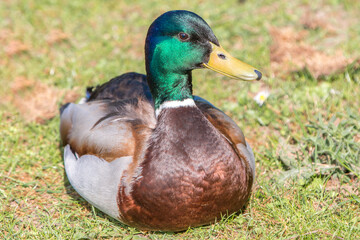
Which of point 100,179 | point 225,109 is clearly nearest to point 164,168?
point 100,179

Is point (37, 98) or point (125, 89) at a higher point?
point (125, 89)

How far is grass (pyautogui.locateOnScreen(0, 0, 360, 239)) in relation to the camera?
10.5 ft

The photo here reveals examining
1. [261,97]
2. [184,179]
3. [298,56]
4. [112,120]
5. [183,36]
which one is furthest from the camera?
[298,56]

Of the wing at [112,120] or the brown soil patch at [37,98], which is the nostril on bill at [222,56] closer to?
the wing at [112,120]

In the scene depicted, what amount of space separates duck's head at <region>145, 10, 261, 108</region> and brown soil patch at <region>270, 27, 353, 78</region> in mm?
2020

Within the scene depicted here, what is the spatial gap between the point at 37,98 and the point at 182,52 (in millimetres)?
2375

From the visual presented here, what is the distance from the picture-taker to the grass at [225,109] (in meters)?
3.20

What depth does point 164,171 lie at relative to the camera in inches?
112

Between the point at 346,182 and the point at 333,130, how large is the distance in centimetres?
41

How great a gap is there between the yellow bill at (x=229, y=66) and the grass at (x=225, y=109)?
0.92 meters

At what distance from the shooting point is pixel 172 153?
290 cm

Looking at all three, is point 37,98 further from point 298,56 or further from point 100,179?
point 298,56

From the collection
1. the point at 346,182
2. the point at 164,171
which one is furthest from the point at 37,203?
the point at 346,182

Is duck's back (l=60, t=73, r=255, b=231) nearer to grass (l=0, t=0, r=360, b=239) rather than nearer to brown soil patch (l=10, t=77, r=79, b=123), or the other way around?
grass (l=0, t=0, r=360, b=239)
